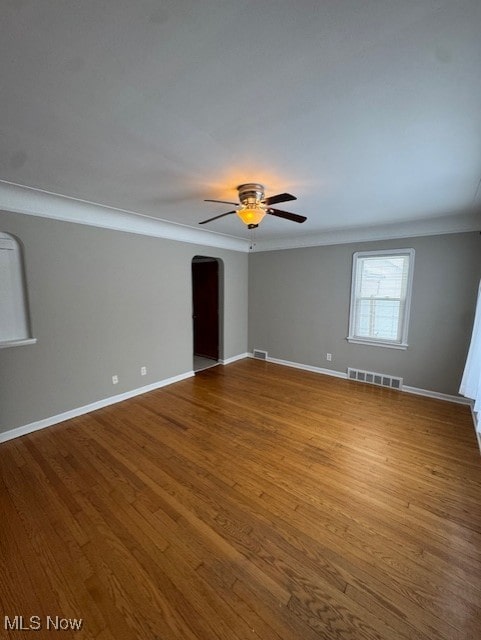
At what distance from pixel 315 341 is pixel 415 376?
5.28 feet

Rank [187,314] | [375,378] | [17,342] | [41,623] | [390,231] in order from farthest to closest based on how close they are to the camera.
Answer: [187,314]
[375,378]
[390,231]
[17,342]
[41,623]

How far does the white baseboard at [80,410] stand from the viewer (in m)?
2.72

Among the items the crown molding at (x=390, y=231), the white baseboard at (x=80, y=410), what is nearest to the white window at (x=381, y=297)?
the crown molding at (x=390, y=231)

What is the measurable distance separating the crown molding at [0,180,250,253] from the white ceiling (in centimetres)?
26

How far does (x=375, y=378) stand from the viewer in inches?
167

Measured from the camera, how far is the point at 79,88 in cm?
126

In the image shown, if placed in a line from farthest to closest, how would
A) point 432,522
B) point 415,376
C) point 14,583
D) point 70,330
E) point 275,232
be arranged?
point 275,232 → point 415,376 → point 70,330 → point 432,522 → point 14,583

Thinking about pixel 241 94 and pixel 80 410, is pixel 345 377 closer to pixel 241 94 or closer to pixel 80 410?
pixel 80 410

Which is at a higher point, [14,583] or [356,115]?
[356,115]

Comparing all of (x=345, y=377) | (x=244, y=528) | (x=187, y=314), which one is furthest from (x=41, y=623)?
(x=345, y=377)

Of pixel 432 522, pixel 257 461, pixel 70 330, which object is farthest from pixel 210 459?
pixel 70 330

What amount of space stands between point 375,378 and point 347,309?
A: 3.97 feet

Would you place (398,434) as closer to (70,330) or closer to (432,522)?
(432,522)

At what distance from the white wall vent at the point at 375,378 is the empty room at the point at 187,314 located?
0.11 feet
